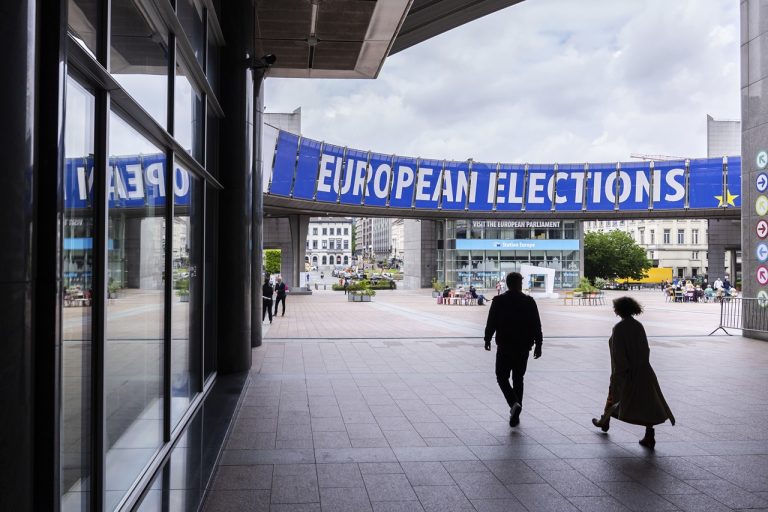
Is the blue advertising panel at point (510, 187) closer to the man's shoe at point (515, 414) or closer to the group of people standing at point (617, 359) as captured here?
the group of people standing at point (617, 359)

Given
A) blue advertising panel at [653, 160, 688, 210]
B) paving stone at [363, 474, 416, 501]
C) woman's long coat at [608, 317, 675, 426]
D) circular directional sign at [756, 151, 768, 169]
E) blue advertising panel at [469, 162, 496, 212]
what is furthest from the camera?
blue advertising panel at [469, 162, 496, 212]

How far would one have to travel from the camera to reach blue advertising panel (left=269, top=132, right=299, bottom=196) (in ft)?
110

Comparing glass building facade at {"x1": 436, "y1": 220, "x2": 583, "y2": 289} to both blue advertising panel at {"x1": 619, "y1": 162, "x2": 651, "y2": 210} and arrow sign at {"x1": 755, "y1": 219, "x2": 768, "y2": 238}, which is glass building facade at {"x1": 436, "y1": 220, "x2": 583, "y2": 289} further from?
arrow sign at {"x1": 755, "y1": 219, "x2": 768, "y2": 238}

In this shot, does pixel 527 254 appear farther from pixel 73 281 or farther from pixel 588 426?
pixel 73 281

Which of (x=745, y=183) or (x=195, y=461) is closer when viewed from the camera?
(x=195, y=461)

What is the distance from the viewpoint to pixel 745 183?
16672 millimetres

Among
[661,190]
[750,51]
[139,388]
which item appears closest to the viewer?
[139,388]

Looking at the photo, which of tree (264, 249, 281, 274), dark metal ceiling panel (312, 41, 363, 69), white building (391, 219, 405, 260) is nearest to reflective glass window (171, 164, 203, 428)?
dark metal ceiling panel (312, 41, 363, 69)

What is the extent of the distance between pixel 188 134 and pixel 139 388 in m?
3.26

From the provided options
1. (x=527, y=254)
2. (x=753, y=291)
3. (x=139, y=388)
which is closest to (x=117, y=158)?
(x=139, y=388)

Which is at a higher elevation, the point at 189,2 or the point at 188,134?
the point at 189,2

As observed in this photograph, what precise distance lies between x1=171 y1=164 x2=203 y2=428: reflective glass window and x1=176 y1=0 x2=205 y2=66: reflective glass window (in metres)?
1.52

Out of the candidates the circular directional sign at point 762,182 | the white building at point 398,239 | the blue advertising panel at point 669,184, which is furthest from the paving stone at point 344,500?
the white building at point 398,239

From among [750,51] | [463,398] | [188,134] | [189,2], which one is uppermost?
[750,51]
